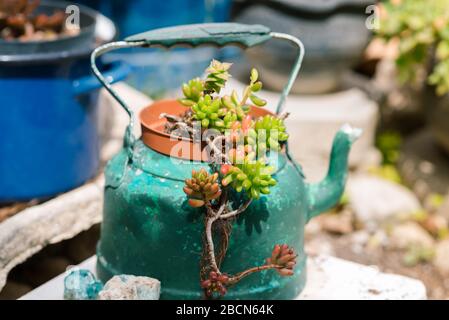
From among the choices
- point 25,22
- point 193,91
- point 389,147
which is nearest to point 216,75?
point 193,91

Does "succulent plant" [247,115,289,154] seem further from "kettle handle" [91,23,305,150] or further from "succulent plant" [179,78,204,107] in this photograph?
"kettle handle" [91,23,305,150]

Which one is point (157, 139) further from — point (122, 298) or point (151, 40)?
point (122, 298)

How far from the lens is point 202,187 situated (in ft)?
5.10

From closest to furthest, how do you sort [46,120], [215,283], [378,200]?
[215,283] < [46,120] < [378,200]

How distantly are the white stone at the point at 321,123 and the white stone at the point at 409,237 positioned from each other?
379 millimetres

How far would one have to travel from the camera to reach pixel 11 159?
7.41 feet

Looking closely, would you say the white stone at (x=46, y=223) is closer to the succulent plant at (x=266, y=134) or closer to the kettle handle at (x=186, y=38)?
the kettle handle at (x=186, y=38)

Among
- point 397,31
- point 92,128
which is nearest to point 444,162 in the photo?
point 397,31

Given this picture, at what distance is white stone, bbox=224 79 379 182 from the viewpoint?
10.7 feet

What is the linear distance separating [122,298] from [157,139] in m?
0.36

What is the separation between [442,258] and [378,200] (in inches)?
14.6

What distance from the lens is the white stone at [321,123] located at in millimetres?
3270

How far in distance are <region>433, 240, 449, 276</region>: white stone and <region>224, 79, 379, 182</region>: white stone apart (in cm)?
54

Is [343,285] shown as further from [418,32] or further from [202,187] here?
[418,32]
